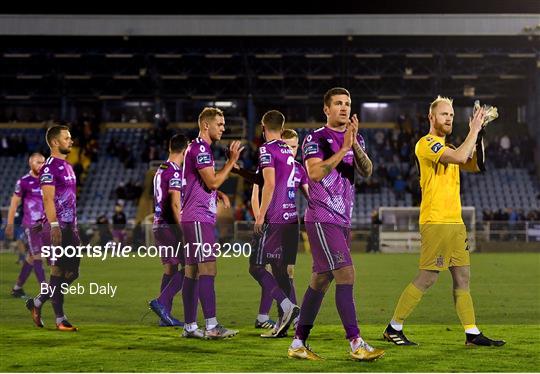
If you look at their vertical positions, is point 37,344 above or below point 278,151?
below

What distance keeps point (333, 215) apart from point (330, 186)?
0.26 m

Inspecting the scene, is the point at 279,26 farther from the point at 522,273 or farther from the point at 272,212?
the point at 272,212

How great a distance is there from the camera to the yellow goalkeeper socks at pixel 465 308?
10.1 meters

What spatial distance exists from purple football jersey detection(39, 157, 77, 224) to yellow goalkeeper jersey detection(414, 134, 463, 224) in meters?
4.23

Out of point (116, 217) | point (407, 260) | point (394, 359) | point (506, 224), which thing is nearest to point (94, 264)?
point (116, 217)

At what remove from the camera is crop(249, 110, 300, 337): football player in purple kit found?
10.9m

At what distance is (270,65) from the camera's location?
154 ft

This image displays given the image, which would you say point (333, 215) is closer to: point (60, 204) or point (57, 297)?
point (60, 204)

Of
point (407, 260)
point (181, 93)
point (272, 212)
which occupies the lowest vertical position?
point (407, 260)

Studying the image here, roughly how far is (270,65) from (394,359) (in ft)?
125

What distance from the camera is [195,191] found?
35.3 feet

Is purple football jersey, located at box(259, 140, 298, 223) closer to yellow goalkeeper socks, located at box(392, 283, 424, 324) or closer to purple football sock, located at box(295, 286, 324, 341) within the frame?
yellow goalkeeper socks, located at box(392, 283, 424, 324)

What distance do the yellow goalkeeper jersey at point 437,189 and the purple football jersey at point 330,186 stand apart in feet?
4.27

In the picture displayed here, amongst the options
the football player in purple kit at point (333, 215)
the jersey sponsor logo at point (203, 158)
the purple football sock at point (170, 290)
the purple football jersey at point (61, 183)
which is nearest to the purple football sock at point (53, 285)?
the purple football jersey at point (61, 183)
